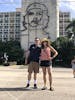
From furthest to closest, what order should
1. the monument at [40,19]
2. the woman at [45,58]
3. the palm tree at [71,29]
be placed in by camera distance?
the monument at [40,19], the palm tree at [71,29], the woman at [45,58]

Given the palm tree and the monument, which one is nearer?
the palm tree

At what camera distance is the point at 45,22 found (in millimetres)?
94938

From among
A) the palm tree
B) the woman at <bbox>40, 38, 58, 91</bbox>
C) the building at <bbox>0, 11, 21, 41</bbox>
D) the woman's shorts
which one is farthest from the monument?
the woman's shorts

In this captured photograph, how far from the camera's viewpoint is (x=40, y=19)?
9469cm

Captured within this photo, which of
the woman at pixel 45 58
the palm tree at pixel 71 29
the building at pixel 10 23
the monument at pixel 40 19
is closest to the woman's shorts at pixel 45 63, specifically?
the woman at pixel 45 58

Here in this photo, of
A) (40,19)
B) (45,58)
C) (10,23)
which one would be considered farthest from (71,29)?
(45,58)

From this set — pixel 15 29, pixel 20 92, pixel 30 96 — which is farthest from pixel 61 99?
pixel 15 29

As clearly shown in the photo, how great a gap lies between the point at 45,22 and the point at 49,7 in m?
3.47

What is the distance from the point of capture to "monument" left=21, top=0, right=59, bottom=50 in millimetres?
94312

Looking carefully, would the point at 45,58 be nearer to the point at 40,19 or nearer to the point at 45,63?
the point at 45,63

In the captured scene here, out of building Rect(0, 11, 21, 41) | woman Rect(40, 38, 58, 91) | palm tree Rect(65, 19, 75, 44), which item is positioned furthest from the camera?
building Rect(0, 11, 21, 41)

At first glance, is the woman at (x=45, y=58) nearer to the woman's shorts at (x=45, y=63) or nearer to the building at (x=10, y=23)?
the woman's shorts at (x=45, y=63)

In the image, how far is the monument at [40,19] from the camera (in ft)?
309

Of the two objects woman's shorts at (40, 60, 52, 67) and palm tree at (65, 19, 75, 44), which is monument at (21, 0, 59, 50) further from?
woman's shorts at (40, 60, 52, 67)
